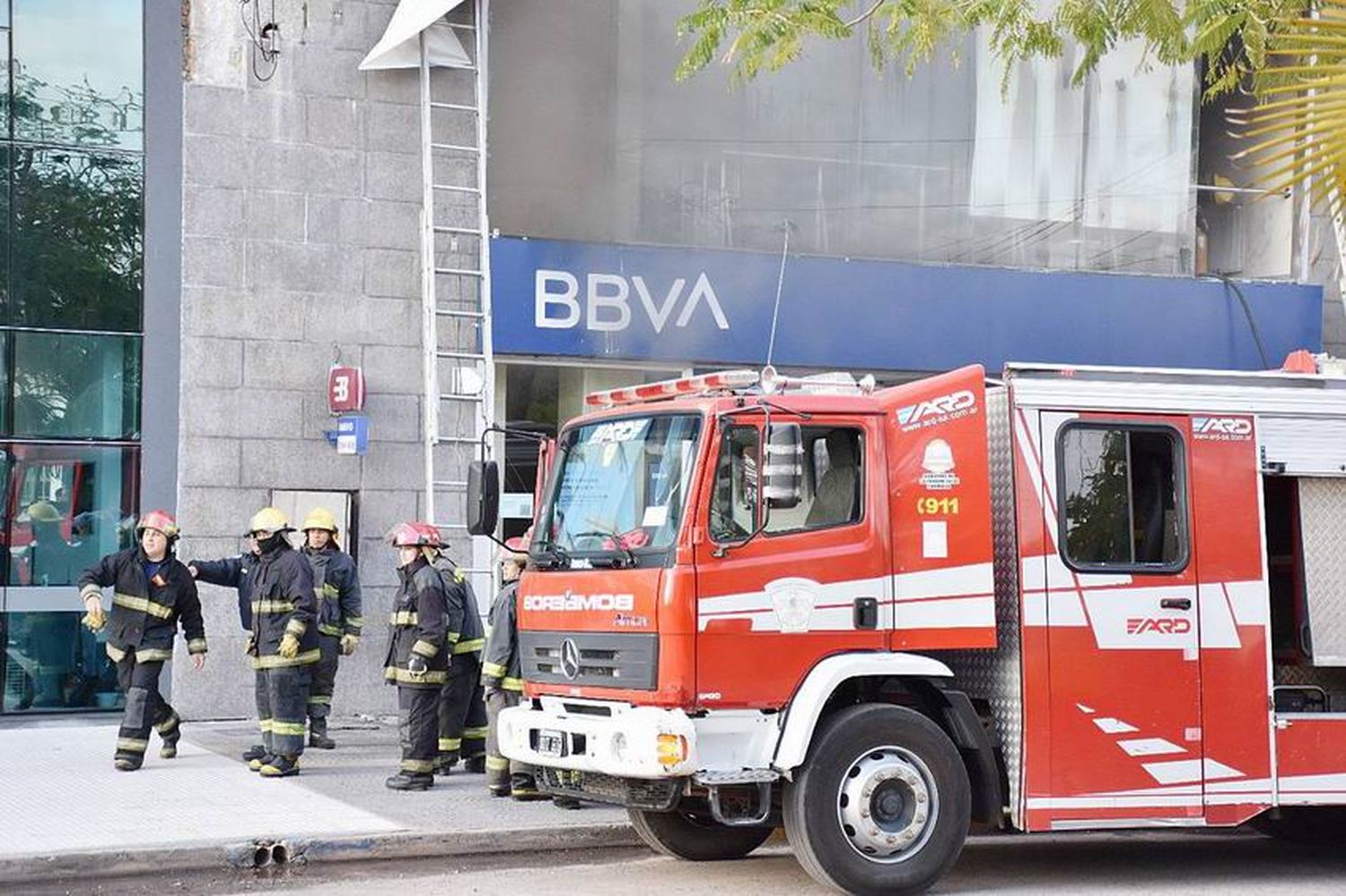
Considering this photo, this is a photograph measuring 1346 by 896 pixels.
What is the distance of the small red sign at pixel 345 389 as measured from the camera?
15.1 metres

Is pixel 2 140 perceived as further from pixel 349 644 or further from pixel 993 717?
pixel 993 717

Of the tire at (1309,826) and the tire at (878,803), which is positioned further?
the tire at (1309,826)

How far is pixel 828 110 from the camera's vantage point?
55.8ft

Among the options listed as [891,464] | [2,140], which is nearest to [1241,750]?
[891,464]

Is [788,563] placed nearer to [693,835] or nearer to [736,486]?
[736,486]

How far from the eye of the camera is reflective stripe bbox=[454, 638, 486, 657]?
1203 centimetres

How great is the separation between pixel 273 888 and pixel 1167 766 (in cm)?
438

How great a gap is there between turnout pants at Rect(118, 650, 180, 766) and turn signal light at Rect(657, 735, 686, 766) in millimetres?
5471

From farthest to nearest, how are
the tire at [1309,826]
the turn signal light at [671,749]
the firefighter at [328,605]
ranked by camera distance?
the firefighter at [328,605] → the tire at [1309,826] → the turn signal light at [671,749]

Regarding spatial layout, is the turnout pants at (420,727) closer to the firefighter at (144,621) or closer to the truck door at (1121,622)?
the firefighter at (144,621)

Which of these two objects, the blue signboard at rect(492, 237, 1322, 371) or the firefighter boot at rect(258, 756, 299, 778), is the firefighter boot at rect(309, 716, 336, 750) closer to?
the firefighter boot at rect(258, 756, 299, 778)

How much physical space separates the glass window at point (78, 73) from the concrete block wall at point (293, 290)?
0.66 metres

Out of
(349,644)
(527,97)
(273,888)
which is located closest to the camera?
(273,888)

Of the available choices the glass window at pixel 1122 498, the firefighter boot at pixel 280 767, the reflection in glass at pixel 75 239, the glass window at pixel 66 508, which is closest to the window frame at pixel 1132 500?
the glass window at pixel 1122 498
